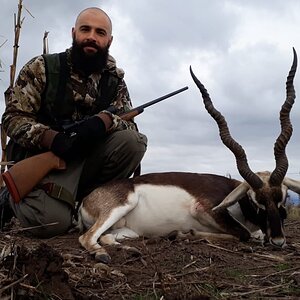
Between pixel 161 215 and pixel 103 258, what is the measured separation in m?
1.37

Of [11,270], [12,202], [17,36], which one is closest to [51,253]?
[11,270]

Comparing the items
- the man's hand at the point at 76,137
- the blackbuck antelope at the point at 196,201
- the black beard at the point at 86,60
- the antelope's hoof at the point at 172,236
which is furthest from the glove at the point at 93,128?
the antelope's hoof at the point at 172,236

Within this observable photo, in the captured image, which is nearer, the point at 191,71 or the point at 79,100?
the point at 191,71

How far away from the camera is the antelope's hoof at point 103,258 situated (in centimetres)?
384

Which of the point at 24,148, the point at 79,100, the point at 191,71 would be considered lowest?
the point at 24,148

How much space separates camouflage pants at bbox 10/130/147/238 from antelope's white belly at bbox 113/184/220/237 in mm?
571

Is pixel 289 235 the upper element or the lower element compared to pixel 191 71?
lower

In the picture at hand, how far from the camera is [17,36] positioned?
21.7ft

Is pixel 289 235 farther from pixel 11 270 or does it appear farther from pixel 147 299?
pixel 11 270

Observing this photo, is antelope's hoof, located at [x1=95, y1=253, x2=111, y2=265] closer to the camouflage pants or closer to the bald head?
the camouflage pants

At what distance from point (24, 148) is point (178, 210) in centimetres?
172

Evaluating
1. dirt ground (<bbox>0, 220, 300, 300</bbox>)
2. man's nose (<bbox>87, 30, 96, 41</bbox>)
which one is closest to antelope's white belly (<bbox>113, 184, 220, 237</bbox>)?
dirt ground (<bbox>0, 220, 300, 300</bbox>)

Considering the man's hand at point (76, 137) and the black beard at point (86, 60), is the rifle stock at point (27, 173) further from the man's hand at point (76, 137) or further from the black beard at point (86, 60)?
the black beard at point (86, 60)

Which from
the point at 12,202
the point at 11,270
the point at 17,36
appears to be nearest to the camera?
the point at 11,270
